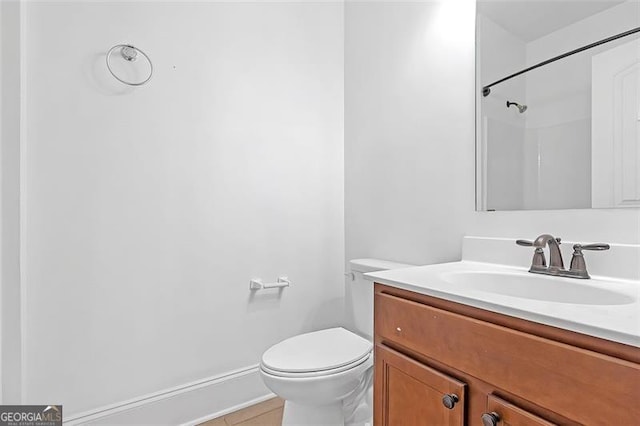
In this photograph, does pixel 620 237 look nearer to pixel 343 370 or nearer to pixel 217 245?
pixel 343 370

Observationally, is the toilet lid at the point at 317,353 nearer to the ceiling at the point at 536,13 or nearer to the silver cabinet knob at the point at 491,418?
the silver cabinet knob at the point at 491,418

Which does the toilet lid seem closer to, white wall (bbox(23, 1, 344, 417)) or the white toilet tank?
the white toilet tank

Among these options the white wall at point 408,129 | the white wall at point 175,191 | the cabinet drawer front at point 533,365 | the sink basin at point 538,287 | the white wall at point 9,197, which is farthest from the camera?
the white wall at point 408,129

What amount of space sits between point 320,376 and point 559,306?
838mm

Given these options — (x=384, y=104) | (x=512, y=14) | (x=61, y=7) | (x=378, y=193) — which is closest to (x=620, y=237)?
(x=512, y=14)

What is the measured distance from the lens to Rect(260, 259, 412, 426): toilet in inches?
46.8

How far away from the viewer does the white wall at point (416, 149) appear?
122cm

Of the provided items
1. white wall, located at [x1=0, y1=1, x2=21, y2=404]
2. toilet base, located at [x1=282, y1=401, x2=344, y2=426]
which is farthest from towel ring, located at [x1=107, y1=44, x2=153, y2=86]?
toilet base, located at [x1=282, y1=401, x2=344, y2=426]

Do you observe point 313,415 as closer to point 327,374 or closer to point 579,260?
point 327,374

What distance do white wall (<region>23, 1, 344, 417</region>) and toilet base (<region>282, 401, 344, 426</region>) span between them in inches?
19.2

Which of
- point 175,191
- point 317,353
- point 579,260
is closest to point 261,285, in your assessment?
point 317,353

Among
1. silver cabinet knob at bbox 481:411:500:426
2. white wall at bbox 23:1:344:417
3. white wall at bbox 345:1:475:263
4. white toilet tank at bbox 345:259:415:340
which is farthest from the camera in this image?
white toilet tank at bbox 345:259:415:340

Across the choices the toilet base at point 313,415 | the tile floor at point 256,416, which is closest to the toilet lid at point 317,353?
the toilet base at point 313,415

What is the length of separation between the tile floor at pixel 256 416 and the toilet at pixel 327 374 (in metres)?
0.27
